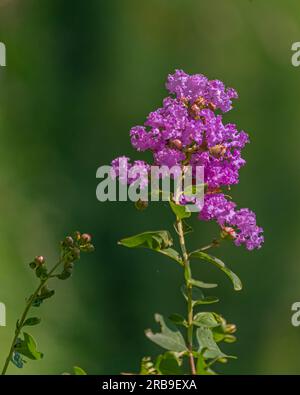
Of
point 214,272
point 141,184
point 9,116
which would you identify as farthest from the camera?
point 9,116

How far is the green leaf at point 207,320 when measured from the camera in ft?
1.77

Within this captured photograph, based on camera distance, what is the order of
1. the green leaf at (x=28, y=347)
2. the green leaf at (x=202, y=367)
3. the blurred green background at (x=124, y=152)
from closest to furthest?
the green leaf at (x=202, y=367) < the green leaf at (x=28, y=347) < the blurred green background at (x=124, y=152)

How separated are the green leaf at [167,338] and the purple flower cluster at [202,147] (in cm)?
9

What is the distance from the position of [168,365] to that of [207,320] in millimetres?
59

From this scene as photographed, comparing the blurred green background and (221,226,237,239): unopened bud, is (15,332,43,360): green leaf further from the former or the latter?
the blurred green background

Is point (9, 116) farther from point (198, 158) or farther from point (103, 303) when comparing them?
point (198, 158)

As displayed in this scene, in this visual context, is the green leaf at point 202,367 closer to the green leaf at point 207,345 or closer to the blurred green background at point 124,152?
the green leaf at point 207,345

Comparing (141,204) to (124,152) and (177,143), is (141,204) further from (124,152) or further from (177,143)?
(124,152)

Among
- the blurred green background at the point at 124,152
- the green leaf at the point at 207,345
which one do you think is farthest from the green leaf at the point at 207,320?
the blurred green background at the point at 124,152

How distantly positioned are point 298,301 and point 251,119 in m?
0.50

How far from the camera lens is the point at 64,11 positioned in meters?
2.10

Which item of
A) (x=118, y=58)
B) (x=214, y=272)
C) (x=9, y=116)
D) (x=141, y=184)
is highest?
(x=118, y=58)

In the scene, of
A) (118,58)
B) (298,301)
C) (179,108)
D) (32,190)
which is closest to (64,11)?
(118,58)

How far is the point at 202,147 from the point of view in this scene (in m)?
0.58
